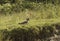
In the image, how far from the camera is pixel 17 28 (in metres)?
9.59

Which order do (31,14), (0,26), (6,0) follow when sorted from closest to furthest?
(0,26), (31,14), (6,0)

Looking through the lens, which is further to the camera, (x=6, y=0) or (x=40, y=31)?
(x=6, y=0)

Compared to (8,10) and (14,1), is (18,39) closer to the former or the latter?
(8,10)

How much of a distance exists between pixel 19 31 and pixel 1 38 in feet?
2.27

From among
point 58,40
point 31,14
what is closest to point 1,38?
point 58,40

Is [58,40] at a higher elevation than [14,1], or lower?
lower

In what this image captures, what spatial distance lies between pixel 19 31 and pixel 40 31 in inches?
34.7

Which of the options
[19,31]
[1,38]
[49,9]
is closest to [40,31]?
[19,31]

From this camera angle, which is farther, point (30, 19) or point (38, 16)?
point (38, 16)

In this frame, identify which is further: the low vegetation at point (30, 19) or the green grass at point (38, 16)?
the green grass at point (38, 16)

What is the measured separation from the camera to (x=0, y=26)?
1019 cm

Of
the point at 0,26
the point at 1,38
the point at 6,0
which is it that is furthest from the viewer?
the point at 6,0

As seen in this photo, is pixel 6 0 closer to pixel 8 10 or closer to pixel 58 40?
pixel 8 10

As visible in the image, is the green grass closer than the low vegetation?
No
